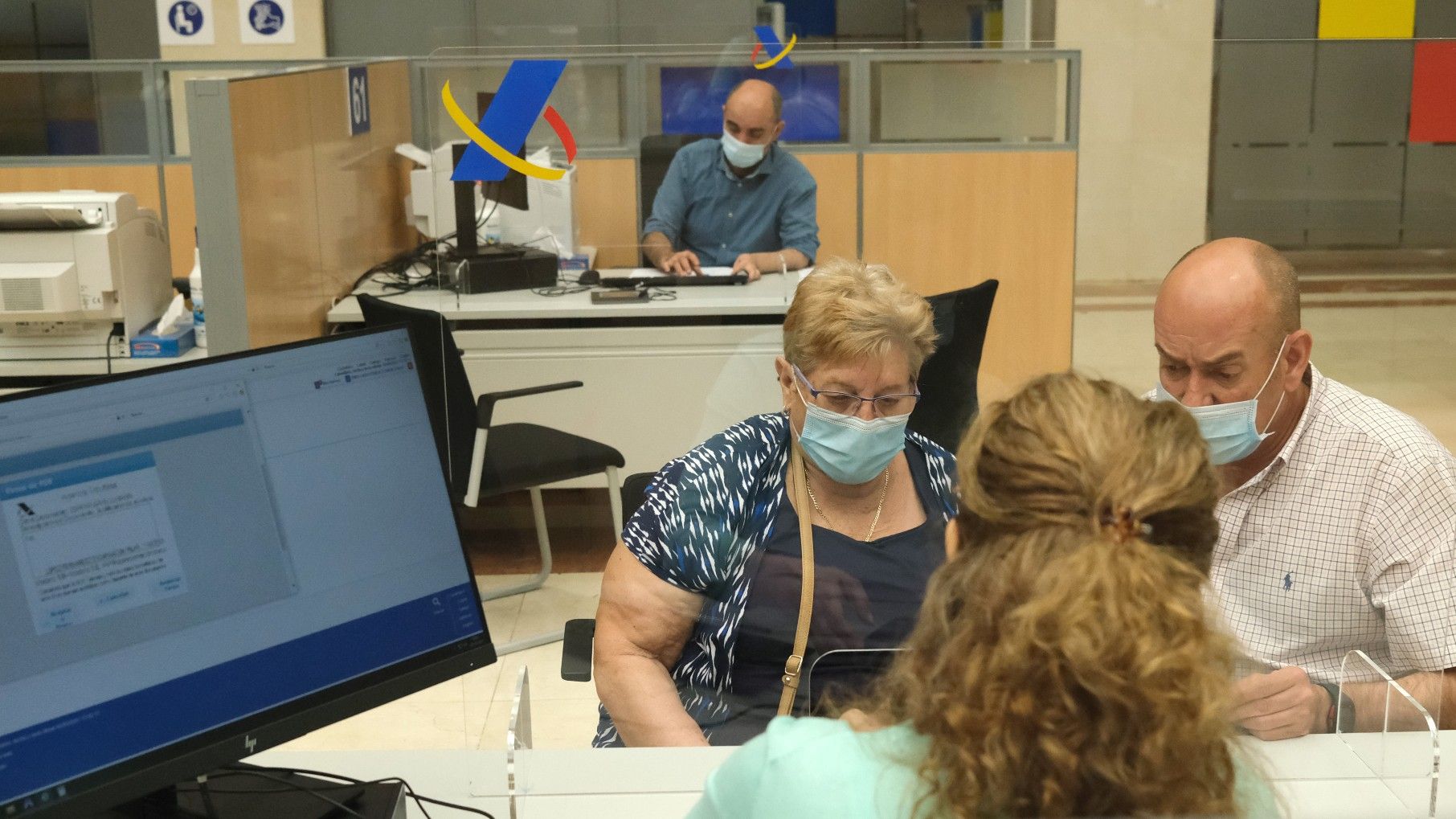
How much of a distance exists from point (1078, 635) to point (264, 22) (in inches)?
258

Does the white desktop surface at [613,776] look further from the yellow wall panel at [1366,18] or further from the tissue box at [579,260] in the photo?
the yellow wall panel at [1366,18]

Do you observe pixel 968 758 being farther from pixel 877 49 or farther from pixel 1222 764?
pixel 877 49

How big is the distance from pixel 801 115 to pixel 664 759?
2628mm

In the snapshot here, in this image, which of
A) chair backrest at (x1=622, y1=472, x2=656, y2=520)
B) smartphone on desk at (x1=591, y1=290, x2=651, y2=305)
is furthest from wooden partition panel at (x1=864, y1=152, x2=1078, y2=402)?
chair backrest at (x1=622, y1=472, x2=656, y2=520)

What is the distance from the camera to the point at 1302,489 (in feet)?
5.28

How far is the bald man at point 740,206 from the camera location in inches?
128

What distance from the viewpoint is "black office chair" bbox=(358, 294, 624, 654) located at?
2.93 m

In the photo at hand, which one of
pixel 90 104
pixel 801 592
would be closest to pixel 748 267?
pixel 801 592

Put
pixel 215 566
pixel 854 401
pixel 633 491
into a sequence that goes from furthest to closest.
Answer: pixel 633 491 < pixel 854 401 < pixel 215 566

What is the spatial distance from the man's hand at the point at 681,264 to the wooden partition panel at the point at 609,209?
0.24 feet

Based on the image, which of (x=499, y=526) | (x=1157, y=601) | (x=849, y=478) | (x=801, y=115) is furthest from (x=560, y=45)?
(x=1157, y=601)

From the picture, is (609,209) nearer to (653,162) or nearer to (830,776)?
(653,162)

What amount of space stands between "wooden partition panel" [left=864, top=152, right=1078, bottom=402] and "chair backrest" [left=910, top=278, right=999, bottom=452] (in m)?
0.39

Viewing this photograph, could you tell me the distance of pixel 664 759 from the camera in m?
1.16
